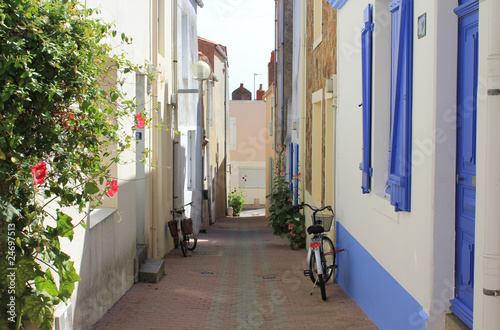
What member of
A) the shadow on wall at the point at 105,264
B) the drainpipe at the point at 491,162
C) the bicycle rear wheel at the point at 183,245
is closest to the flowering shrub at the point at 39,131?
the shadow on wall at the point at 105,264

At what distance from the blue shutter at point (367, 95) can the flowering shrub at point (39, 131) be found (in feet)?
9.73

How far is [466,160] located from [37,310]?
115 inches

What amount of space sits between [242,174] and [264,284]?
100ft

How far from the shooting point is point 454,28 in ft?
12.5

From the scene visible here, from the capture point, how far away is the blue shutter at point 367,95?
18.9ft

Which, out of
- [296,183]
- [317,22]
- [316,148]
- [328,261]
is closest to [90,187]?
[328,261]

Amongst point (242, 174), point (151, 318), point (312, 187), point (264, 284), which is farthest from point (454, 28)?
point (242, 174)

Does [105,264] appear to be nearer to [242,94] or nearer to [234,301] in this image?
[234,301]

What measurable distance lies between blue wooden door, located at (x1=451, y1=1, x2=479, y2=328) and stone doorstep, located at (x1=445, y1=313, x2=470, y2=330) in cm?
3

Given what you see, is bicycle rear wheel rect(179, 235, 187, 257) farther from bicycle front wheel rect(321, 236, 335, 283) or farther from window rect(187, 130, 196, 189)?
window rect(187, 130, 196, 189)

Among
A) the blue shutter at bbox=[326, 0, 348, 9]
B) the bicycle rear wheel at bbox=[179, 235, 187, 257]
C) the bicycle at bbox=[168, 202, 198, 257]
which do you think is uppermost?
the blue shutter at bbox=[326, 0, 348, 9]

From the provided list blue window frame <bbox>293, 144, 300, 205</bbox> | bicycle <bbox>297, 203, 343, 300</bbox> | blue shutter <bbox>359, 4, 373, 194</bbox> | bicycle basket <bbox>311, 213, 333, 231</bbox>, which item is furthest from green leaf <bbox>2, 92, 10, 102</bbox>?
blue window frame <bbox>293, 144, 300, 205</bbox>

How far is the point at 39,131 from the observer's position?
138 inches

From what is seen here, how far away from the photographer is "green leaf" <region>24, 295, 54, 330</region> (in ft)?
11.4
